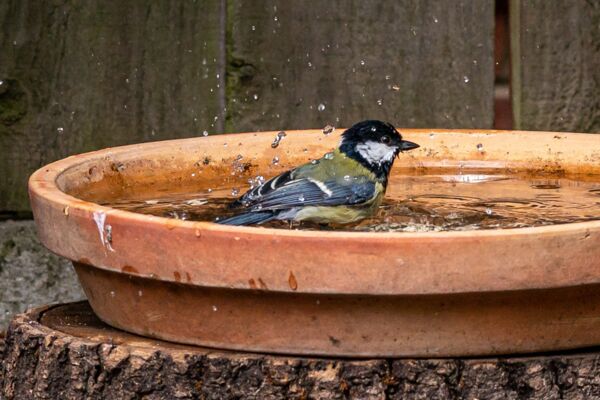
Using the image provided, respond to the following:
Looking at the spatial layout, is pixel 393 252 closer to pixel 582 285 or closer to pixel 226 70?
pixel 582 285

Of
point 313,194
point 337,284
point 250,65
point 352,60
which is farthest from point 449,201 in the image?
point 337,284

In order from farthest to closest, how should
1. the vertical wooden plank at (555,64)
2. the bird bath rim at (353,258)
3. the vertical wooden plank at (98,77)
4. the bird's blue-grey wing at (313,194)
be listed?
1. the vertical wooden plank at (555,64)
2. the vertical wooden plank at (98,77)
3. the bird's blue-grey wing at (313,194)
4. the bird bath rim at (353,258)

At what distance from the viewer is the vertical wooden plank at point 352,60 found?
4348 mm

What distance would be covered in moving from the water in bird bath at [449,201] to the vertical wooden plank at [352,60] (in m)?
0.59

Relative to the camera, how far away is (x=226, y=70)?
436 cm

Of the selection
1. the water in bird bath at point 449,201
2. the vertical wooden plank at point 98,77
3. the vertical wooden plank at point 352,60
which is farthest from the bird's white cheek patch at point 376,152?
the vertical wooden plank at point 98,77

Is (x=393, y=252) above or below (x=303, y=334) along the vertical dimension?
above

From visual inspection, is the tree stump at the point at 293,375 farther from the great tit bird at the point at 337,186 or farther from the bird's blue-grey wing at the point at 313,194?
the bird's blue-grey wing at the point at 313,194

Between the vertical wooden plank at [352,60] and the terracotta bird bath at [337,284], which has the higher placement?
the vertical wooden plank at [352,60]

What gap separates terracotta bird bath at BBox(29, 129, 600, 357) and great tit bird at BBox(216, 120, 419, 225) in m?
0.64

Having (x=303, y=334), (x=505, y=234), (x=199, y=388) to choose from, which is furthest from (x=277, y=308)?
(x=505, y=234)

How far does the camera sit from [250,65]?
14.3 ft

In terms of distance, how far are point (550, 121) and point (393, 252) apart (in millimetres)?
2345

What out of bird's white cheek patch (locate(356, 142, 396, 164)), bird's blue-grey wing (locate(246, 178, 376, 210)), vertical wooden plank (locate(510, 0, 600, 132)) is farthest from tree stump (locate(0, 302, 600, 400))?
vertical wooden plank (locate(510, 0, 600, 132))
